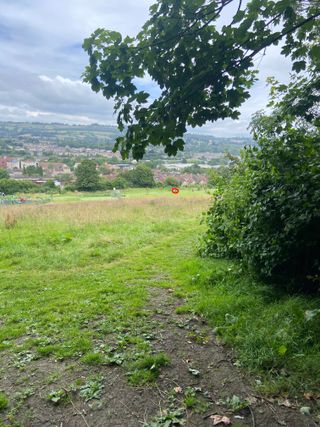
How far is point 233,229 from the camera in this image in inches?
213

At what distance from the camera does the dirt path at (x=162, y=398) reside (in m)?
2.38

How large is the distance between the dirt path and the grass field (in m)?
0.04

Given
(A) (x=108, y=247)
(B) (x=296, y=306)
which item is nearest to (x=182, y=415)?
(B) (x=296, y=306)

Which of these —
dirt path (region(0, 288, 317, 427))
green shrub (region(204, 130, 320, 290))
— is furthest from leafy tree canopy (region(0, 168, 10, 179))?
dirt path (region(0, 288, 317, 427))

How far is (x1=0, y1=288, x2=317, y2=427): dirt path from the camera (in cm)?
238

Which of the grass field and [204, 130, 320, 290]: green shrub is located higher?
[204, 130, 320, 290]: green shrub

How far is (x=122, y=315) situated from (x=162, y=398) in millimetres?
1747

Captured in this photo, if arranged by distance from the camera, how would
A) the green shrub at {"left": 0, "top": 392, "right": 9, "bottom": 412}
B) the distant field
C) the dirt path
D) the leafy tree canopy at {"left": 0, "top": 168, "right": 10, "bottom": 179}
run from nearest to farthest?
the dirt path → the green shrub at {"left": 0, "top": 392, "right": 9, "bottom": 412} → the distant field → the leafy tree canopy at {"left": 0, "top": 168, "right": 10, "bottom": 179}

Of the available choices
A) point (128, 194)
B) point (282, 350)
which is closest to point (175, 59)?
point (282, 350)

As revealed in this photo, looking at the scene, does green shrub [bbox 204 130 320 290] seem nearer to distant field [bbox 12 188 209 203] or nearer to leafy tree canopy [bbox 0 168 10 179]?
distant field [bbox 12 188 209 203]

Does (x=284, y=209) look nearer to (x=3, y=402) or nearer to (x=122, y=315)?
(x=122, y=315)

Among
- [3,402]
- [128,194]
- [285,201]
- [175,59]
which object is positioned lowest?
[128,194]

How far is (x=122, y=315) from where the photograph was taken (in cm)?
428

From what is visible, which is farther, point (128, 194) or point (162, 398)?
point (128, 194)
